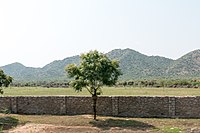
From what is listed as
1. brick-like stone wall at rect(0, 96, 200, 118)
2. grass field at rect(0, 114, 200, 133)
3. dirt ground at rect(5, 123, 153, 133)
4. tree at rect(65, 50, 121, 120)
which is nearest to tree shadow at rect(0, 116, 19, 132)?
grass field at rect(0, 114, 200, 133)

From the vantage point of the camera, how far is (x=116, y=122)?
28.9m

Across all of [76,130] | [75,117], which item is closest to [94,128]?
[76,130]

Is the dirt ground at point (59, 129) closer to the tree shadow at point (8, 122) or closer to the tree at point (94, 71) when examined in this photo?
the tree shadow at point (8, 122)

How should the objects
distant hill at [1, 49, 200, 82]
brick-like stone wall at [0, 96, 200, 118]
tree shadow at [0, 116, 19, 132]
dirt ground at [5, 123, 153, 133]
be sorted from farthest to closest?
1. distant hill at [1, 49, 200, 82]
2. brick-like stone wall at [0, 96, 200, 118]
3. tree shadow at [0, 116, 19, 132]
4. dirt ground at [5, 123, 153, 133]

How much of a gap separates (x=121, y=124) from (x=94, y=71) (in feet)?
13.6

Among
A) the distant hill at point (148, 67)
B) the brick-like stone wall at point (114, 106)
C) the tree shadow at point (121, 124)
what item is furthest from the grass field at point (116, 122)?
the distant hill at point (148, 67)

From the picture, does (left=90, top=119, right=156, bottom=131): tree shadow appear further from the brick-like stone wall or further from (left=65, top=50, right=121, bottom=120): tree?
the brick-like stone wall

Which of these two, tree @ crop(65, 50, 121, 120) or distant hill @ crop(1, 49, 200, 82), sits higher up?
distant hill @ crop(1, 49, 200, 82)

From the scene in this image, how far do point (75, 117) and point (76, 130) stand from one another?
4.30m

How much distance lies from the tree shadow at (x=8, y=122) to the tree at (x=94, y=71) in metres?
4.99

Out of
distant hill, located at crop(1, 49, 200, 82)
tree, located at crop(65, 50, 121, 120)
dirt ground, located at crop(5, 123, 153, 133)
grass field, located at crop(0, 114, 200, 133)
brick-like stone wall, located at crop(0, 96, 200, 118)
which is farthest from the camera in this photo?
distant hill, located at crop(1, 49, 200, 82)

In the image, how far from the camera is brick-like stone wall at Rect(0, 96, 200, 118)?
3105cm

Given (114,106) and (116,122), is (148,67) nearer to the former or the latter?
(114,106)

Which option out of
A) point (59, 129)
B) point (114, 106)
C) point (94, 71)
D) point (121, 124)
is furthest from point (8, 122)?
point (121, 124)
